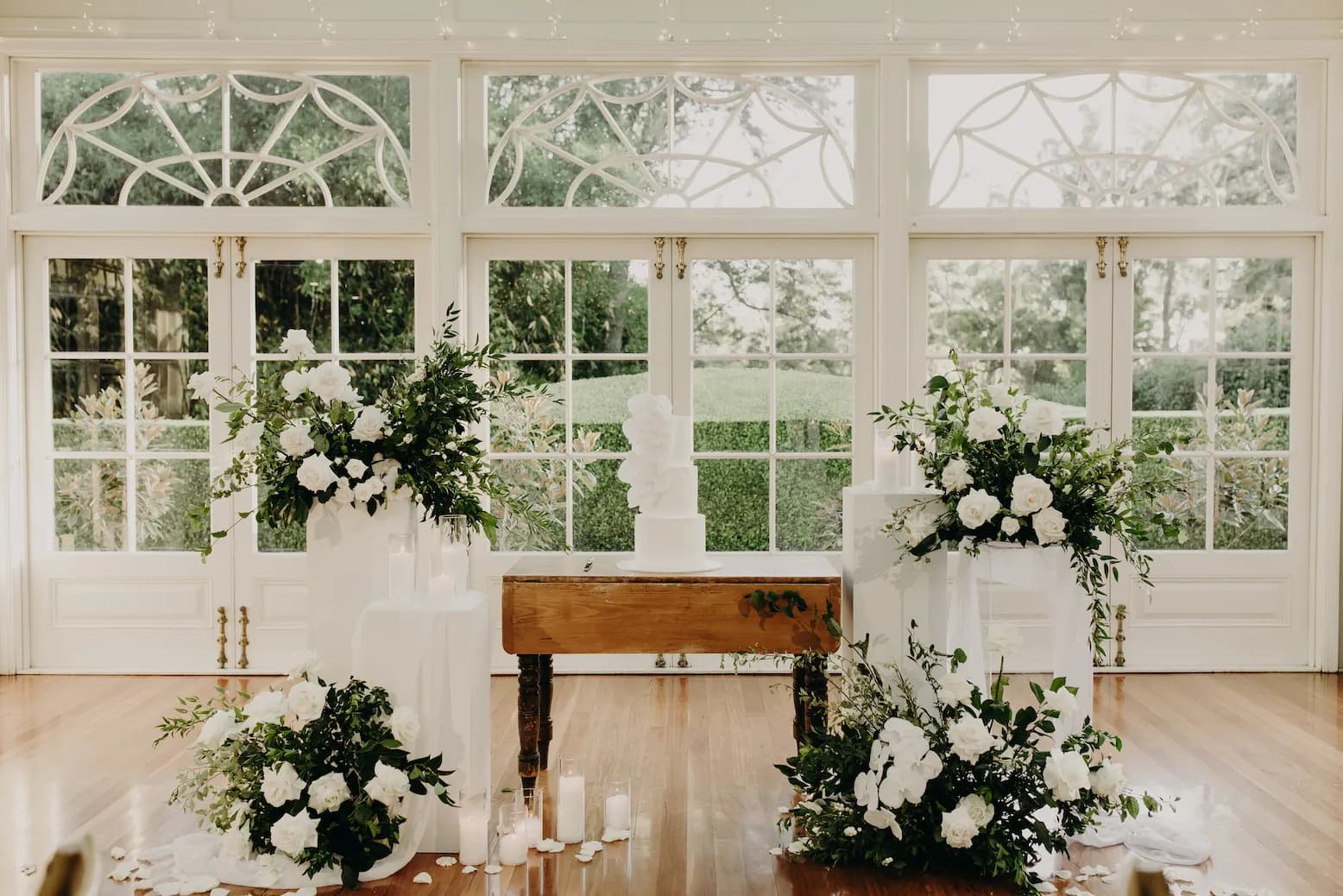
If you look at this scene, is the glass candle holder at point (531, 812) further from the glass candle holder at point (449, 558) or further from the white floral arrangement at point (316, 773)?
the glass candle holder at point (449, 558)

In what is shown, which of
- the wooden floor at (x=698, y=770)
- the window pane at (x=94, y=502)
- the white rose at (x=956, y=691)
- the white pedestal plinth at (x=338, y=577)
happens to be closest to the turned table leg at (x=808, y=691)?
the wooden floor at (x=698, y=770)

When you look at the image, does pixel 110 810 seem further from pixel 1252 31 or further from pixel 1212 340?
pixel 1252 31

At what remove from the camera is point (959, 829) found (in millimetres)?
2498

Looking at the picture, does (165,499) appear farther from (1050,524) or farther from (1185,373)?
(1185,373)

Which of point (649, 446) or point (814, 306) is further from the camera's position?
point (814, 306)

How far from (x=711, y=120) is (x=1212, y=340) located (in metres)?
2.62

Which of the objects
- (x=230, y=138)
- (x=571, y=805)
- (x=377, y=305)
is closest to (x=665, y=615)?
(x=571, y=805)

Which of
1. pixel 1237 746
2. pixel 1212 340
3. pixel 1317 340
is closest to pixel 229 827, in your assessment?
pixel 1237 746

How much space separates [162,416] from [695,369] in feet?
8.38

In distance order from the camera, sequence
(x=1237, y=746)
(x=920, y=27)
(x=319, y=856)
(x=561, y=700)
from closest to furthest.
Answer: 1. (x=319, y=856)
2. (x=1237, y=746)
3. (x=561, y=700)
4. (x=920, y=27)

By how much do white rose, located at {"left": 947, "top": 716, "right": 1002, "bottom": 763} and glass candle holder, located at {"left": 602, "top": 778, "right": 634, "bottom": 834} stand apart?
95 centimetres

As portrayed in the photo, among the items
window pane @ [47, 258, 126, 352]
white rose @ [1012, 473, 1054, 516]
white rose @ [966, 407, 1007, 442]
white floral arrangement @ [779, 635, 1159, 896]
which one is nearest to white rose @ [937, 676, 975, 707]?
white floral arrangement @ [779, 635, 1159, 896]

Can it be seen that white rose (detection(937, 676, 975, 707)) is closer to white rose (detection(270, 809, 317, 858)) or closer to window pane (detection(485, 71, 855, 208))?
white rose (detection(270, 809, 317, 858))

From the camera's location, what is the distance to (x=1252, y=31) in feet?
15.0
